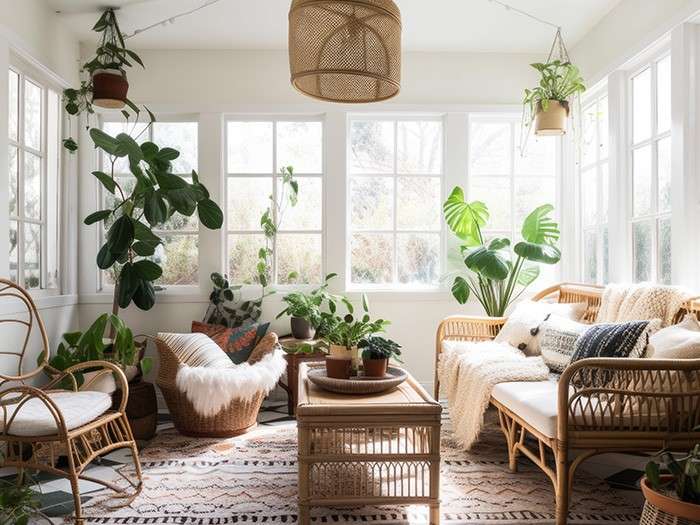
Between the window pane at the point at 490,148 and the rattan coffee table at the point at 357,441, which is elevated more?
the window pane at the point at 490,148

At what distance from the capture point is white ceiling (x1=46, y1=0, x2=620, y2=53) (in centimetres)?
378

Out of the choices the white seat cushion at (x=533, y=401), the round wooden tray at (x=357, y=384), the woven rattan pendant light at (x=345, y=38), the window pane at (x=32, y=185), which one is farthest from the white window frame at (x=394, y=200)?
the woven rattan pendant light at (x=345, y=38)

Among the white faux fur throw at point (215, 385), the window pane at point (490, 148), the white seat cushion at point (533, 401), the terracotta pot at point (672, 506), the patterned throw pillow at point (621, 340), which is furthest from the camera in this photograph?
the window pane at point (490, 148)

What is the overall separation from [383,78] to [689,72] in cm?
169

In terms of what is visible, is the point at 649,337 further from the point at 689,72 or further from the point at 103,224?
the point at 103,224

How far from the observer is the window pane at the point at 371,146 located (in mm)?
4684

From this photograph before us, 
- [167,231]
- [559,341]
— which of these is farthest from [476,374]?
[167,231]

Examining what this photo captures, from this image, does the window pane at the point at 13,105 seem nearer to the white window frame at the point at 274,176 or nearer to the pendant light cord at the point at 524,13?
the white window frame at the point at 274,176

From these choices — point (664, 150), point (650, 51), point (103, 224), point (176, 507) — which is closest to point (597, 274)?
point (664, 150)

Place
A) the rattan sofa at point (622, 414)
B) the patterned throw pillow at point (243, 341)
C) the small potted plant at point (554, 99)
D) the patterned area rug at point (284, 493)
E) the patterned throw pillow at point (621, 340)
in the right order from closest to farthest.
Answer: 1. the rattan sofa at point (622, 414)
2. the patterned area rug at point (284, 493)
3. the patterned throw pillow at point (621, 340)
4. the small potted plant at point (554, 99)
5. the patterned throw pillow at point (243, 341)

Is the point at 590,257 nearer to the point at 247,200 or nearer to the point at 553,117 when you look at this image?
the point at 553,117

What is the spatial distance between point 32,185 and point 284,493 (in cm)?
262

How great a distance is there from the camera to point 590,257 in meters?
4.30

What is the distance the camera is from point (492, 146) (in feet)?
15.4
